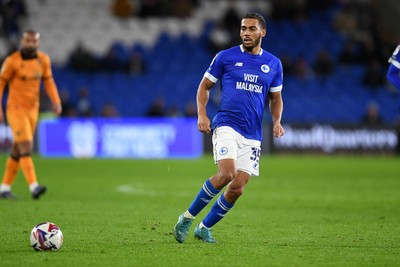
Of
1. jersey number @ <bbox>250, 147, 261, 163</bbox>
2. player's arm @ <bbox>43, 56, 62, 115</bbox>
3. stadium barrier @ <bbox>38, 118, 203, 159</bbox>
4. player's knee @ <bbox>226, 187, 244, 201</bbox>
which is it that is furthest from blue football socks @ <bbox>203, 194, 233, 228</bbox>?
stadium barrier @ <bbox>38, 118, 203, 159</bbox>

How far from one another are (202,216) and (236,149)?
342 centimetres

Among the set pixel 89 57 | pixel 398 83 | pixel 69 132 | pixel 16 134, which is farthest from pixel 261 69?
pixel 89 57

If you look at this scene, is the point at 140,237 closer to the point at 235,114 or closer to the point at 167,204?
the point at 235,114

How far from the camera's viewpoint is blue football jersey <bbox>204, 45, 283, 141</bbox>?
9.14 metres

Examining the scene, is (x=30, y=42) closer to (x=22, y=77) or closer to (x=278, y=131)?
(x=22, y=77)

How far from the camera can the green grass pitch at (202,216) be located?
26.5 ft

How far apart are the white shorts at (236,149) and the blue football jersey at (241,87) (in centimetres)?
7

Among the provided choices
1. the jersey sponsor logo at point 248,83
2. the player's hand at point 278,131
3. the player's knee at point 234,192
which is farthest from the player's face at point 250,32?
the player's knee at point 234,192

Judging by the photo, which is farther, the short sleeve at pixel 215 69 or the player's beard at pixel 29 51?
the player's beard at pixel 29 51

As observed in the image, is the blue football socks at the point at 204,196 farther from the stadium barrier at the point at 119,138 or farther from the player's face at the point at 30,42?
the stadium barrier at the point at 119,138

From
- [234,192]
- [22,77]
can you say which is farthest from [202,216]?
[22,77]

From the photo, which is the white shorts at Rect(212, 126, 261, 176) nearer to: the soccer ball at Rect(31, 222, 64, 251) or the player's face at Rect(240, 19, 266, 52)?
the player's face at Rect(240, 19, 266, 52)

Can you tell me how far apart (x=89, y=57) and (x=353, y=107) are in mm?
9906

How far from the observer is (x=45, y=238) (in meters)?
8.28
